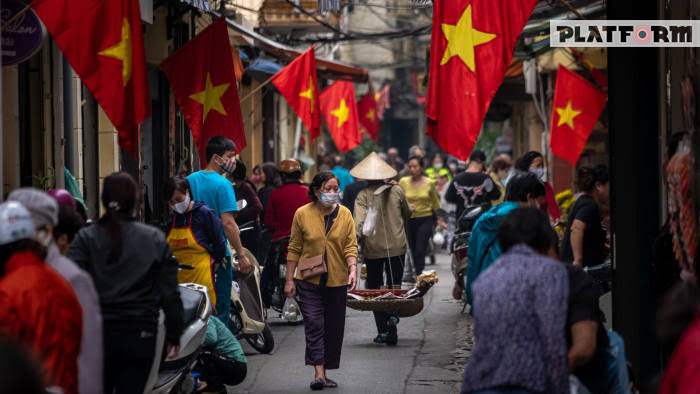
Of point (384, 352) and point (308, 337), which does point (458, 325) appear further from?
point (308, 337)

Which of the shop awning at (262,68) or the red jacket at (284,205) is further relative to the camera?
the shop awning at (262,68)

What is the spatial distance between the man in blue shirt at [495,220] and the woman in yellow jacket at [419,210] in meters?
8.06

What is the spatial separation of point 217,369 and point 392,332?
11.7 ft

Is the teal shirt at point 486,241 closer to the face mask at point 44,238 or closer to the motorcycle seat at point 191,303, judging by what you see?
the motorcycle seat at point 191,303

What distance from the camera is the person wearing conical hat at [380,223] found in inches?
484

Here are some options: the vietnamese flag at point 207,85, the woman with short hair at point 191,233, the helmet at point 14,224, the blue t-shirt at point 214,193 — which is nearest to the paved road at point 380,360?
the woman with short hair at point 191,233

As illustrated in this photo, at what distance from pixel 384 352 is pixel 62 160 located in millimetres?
3701

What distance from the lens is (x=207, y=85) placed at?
11203 millimetres

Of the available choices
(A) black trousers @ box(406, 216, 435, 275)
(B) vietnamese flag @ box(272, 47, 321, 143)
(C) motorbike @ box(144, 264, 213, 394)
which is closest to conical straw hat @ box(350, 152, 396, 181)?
(A) black trousers @ box(406, 216, 435, 275)

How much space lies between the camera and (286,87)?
16.3 metres

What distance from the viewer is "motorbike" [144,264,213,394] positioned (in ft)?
22.8

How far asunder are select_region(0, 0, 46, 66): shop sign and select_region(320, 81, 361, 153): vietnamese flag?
15.8m

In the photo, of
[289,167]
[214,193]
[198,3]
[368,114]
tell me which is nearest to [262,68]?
[289,167]

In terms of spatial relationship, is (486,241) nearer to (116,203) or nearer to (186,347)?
(186,347)
